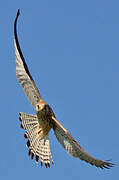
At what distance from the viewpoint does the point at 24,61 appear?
20.2 meters

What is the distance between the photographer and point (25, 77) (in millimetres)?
20406

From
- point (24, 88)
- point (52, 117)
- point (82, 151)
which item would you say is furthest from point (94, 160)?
point (24, 88)

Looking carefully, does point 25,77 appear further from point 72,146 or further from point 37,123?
point 72,146

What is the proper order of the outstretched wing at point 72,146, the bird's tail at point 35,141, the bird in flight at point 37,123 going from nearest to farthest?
the outstretched wing at point 72,146 → the bird in flight at point 37,123 → the bird's tail at point 35,141

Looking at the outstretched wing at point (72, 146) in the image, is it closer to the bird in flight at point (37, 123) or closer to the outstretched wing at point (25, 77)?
the bird in flight at point (37, 123)

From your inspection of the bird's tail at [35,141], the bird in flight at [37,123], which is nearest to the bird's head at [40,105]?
the bird in flight at [37,123]

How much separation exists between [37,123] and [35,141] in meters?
0.55

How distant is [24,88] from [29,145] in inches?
68.2

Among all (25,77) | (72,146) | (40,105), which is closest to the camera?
(72,146)

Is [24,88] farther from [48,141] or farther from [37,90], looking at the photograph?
→ [48,141]

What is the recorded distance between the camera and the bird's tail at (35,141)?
2025 cm

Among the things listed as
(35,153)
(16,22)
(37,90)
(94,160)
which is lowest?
(94,160)

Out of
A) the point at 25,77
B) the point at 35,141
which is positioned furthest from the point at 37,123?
the point at 25,77

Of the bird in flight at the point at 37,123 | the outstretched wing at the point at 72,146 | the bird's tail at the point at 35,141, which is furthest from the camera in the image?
the bird's tail at the point at 35,141
